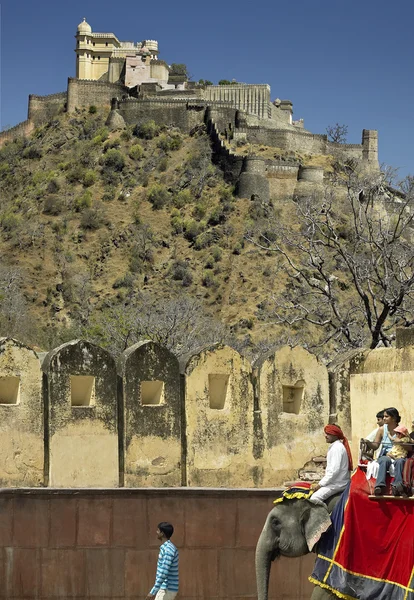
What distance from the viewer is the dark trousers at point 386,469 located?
9703mm

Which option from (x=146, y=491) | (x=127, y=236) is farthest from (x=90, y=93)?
(x=146, y=491)

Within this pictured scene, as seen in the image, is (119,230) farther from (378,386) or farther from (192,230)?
(378,386)

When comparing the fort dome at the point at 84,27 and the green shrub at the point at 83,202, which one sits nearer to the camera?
the green shrub at the point at 83,202

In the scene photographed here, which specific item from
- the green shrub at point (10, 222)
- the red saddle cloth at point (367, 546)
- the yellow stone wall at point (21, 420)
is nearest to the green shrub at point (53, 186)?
the green shrub at point (10, 222)

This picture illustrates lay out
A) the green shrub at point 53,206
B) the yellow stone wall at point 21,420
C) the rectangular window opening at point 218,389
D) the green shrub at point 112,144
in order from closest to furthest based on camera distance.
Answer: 1. the yellow stone wall at point 21,420
2. the rectangular window opening at point 218,389
3. the green shrub at point 53,206
4. the green shrub at point 112,144

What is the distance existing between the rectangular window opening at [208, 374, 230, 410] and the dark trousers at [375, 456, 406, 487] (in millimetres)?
3596

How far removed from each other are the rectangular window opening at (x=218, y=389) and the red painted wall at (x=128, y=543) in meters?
1.38

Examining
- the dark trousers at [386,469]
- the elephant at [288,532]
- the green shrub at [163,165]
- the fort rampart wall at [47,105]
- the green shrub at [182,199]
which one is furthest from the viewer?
the fort rampart wall at [47,105]

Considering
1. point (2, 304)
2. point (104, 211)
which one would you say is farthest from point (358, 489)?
point (104, 211)

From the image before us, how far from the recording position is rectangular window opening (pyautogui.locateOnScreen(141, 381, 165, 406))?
1298 centimetres

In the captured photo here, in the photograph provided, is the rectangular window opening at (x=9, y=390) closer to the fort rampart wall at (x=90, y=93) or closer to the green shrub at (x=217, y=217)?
the green shrub at (x=217, y=217)

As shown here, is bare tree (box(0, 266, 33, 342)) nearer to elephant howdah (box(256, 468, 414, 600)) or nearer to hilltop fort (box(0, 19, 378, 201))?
hilltop fort (box(0, 19, 378, 201))

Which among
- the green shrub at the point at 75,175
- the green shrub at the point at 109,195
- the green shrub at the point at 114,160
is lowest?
the green shrub at the point at 109,195

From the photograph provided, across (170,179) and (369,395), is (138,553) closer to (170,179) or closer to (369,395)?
(369,395)
